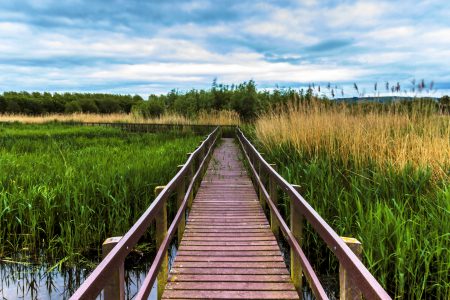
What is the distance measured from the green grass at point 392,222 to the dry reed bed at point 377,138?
0.25 m

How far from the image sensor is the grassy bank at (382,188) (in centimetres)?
395

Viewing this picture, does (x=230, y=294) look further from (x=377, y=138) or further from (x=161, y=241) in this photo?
(x=377, y=138)

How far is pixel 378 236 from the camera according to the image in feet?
13.5

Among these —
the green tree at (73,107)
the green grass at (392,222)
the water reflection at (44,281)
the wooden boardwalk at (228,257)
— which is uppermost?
the green tree at (73,107)

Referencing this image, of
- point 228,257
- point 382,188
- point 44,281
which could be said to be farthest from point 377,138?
point 44,281

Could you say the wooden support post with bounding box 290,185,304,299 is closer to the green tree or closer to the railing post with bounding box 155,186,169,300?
the railing post with bounding box 155,186,169,300

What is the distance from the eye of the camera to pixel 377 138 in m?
7.52

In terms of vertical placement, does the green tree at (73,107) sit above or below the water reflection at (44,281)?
above

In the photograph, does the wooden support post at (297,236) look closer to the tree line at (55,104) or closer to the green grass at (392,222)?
the green grass at (392,222)

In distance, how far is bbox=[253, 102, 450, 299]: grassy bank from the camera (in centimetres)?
395

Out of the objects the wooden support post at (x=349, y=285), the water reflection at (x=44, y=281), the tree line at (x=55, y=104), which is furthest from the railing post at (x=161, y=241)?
the tree line at (x=55, y=104)

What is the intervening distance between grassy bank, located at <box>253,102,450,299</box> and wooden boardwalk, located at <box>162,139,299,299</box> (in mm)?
784

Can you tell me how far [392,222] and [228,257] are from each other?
185cm

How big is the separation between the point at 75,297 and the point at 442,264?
3458mm
